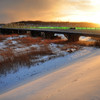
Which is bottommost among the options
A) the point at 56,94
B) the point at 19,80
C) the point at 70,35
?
the point at 19,80

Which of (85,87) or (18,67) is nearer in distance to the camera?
(85,87)

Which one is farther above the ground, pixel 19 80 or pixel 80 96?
pixel 80 96

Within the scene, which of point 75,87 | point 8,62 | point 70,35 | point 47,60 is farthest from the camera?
point 70,35

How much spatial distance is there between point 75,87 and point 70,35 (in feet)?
55.9

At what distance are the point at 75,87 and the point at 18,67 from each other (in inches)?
199

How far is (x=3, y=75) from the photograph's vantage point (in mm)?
6887

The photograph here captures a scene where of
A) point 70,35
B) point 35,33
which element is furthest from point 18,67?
point 35,33

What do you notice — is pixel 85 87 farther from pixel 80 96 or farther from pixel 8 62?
pixel 8 62

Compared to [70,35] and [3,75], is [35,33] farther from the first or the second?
[3,75]

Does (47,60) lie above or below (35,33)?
below

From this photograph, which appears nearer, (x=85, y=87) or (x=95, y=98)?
(x=95, y=98)

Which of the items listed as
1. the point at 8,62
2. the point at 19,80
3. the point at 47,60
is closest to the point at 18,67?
the point at 8,62

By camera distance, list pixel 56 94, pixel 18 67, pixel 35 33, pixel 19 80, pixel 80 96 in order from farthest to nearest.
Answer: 1. pixel 35 33
2. pixel 18 67
3. pixel 19 80
4. pixel 56 94
5. pixel 80 96

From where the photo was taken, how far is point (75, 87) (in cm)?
395
